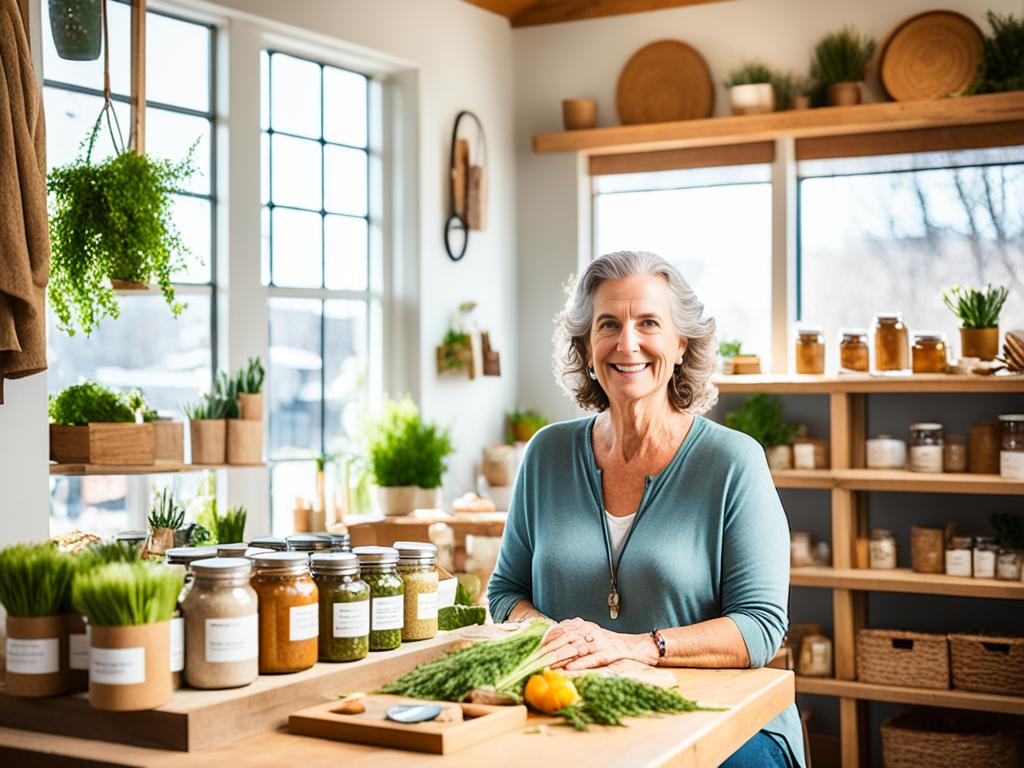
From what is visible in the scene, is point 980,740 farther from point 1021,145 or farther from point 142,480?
point 142,480

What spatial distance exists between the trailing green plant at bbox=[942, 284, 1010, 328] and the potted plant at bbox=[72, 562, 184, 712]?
3.67 metres

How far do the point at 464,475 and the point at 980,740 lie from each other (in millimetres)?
2227

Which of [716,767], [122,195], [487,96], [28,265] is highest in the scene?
[487,96]

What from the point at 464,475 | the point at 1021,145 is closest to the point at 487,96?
the point at 464,475

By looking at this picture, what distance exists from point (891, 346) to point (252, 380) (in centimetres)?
239

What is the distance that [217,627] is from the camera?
179cm

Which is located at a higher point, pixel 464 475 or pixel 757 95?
pixel 757 95

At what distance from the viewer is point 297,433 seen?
15.7ft

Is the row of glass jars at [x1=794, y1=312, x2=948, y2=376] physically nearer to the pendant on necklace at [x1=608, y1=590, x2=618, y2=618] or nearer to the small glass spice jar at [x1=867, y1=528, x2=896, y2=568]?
the small glass spice jar at [x1=867, y1=528, x2=896, y2=568]

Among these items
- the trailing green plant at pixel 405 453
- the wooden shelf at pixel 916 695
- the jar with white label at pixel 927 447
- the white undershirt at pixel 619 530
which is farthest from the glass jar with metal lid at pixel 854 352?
the white undershirt at pixel 619 530

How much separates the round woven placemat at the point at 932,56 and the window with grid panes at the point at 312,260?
2107 millimetres

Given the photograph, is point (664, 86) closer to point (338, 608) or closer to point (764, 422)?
point (764, 422)

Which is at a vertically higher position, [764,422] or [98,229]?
[98,229]

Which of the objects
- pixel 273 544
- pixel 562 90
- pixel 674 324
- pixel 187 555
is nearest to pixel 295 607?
pixel 187 555
